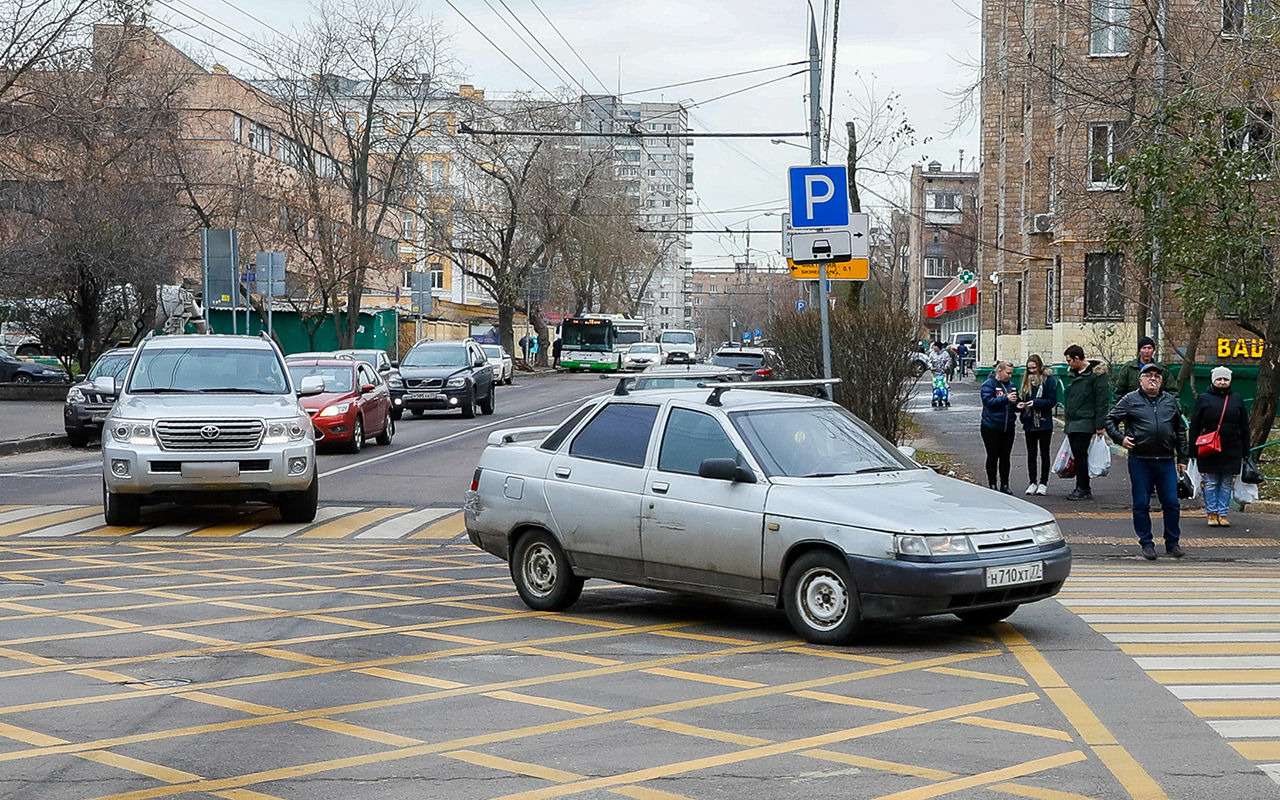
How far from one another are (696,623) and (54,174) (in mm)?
35532

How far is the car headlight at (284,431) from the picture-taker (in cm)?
1653

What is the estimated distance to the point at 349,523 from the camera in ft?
57.2

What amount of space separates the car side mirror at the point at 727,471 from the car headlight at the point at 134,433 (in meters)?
8.07

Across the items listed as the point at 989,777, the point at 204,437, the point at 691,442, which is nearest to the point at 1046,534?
the point at 691,442

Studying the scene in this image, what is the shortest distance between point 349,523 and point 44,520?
3.24 m

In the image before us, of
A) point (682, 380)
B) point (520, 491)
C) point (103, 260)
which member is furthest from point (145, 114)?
point (520, 491)

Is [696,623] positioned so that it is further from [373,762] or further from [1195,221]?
[1195,221]

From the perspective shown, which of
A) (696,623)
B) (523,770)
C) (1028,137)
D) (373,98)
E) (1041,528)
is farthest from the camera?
(373,98)

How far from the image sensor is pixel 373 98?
55000mm

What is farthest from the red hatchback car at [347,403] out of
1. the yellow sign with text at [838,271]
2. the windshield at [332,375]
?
the yellow sign with text at [838,271]

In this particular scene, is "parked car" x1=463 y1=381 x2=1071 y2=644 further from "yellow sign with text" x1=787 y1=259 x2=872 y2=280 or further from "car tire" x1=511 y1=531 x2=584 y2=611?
"yellow sign with text" x1=787 y1=259 x2=872 y2=280

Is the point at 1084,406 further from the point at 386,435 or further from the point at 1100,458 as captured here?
the point at 386,435

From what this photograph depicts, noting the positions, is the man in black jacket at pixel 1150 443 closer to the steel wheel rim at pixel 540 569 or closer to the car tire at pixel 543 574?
the car tire at pixel 543 574

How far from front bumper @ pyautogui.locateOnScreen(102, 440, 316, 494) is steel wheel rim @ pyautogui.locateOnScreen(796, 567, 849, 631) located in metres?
8.18
